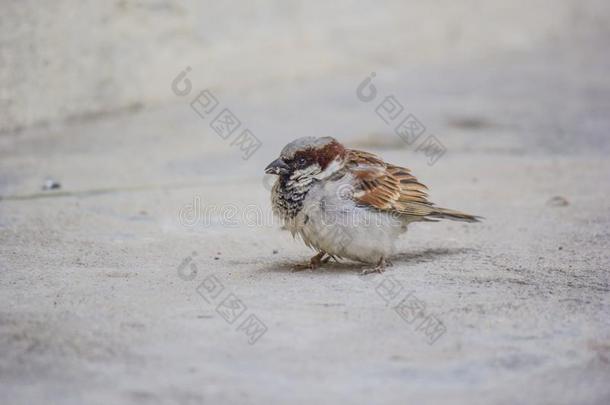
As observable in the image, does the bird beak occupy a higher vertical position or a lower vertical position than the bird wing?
higher

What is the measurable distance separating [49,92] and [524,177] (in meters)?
3.93

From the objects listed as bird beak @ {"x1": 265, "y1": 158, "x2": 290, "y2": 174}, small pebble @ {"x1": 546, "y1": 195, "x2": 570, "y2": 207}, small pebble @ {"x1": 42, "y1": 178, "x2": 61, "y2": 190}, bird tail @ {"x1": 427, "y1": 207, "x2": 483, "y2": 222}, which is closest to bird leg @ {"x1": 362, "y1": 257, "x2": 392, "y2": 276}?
bird tail @ {"x1": 427, "y1": 207, "x2": 483, "y2": 222}

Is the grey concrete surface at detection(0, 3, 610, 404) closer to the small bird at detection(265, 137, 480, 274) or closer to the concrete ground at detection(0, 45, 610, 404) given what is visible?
the concrete ground at detection(0, 45, 610, 404)

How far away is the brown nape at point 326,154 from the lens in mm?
4629

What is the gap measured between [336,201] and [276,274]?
18.7 inches

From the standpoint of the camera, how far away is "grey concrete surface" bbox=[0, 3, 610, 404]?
10.7 feet

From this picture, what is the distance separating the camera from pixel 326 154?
4641 millimetres

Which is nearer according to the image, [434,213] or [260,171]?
[434,213]

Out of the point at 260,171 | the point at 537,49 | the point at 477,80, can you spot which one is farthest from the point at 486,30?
the point at 260,171

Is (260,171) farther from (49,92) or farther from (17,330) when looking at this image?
(17,330)

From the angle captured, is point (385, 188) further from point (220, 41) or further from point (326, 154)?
point (220, 41)

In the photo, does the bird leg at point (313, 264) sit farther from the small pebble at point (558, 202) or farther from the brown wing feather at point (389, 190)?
the small pebble at point (558, 202)

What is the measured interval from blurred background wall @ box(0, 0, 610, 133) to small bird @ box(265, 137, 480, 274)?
12.3ft

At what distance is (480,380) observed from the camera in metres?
3.26
